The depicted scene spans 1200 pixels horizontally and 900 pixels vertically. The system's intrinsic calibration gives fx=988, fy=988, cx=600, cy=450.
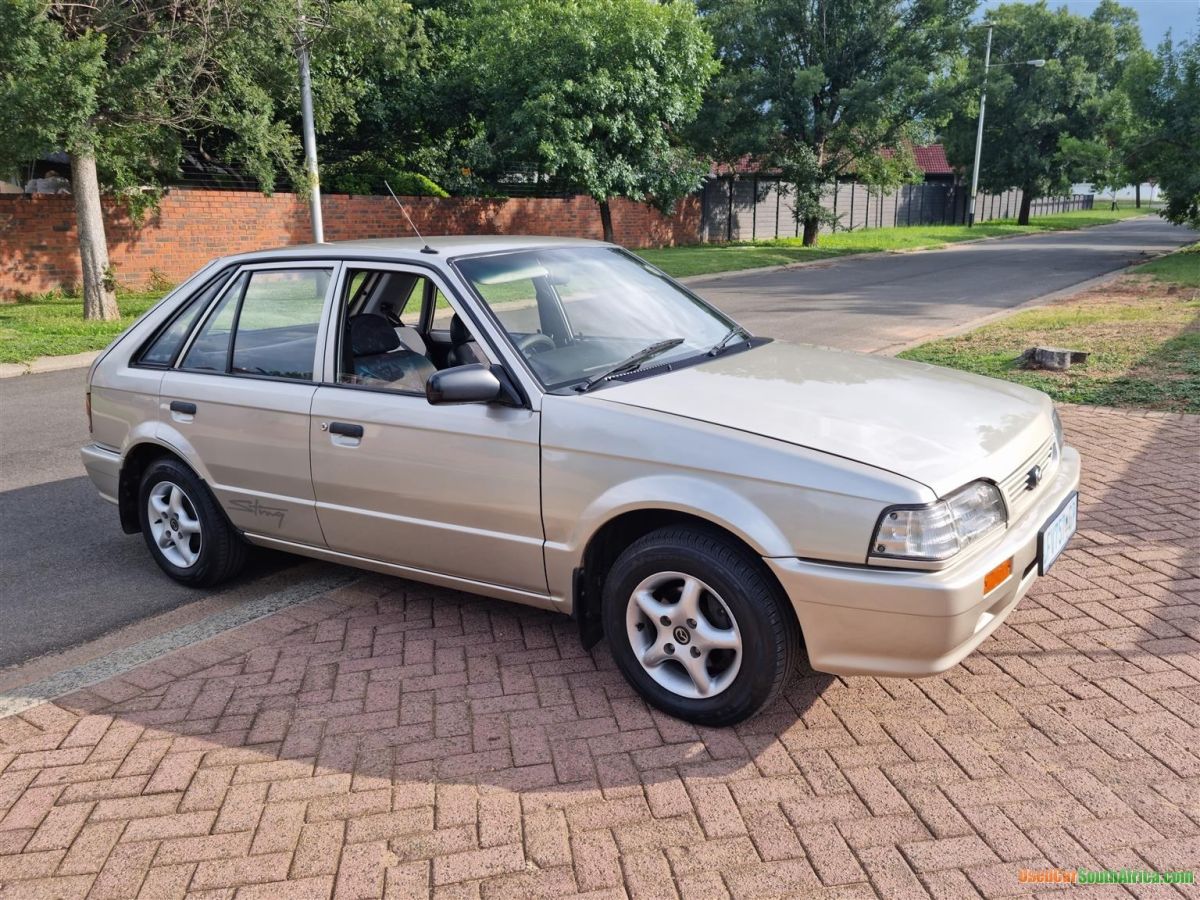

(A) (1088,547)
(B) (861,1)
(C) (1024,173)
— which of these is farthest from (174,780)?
(C) (1024,173)

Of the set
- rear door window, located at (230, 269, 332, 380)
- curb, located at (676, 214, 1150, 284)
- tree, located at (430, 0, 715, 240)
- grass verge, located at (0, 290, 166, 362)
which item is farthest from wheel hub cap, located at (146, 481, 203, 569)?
tree, located at (430, 0, 715, 240)

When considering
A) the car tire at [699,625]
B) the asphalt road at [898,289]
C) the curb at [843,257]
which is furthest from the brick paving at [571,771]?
the curb at [843,257]

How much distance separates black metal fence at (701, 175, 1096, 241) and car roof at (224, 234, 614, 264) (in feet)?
99.1

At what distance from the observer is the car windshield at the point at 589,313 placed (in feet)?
13.1

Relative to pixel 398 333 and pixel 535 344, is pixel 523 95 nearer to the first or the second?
pixel 398 333

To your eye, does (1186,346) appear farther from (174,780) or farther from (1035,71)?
(1035,71)

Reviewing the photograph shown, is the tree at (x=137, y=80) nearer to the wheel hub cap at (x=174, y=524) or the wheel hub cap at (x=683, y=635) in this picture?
the wheel hub cap at (x=174, y=524)

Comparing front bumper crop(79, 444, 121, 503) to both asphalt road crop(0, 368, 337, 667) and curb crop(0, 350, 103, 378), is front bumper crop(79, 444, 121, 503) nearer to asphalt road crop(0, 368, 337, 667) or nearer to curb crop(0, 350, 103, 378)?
asphalt road crop(0, 368, 337, 667)

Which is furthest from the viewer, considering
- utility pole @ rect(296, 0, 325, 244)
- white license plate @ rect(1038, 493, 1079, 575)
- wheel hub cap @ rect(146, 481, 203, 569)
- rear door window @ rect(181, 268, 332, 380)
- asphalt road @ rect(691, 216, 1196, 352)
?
utility pole @ rect(296, 0, 325, 244)

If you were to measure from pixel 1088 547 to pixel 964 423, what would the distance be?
193 cm

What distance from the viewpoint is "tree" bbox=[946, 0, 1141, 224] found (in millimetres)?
49812

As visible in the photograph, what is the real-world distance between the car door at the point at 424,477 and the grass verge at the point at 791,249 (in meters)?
18.8

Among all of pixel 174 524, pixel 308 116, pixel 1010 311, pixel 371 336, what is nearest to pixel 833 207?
pixel 1010 311

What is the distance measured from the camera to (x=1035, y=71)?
50719 mm
